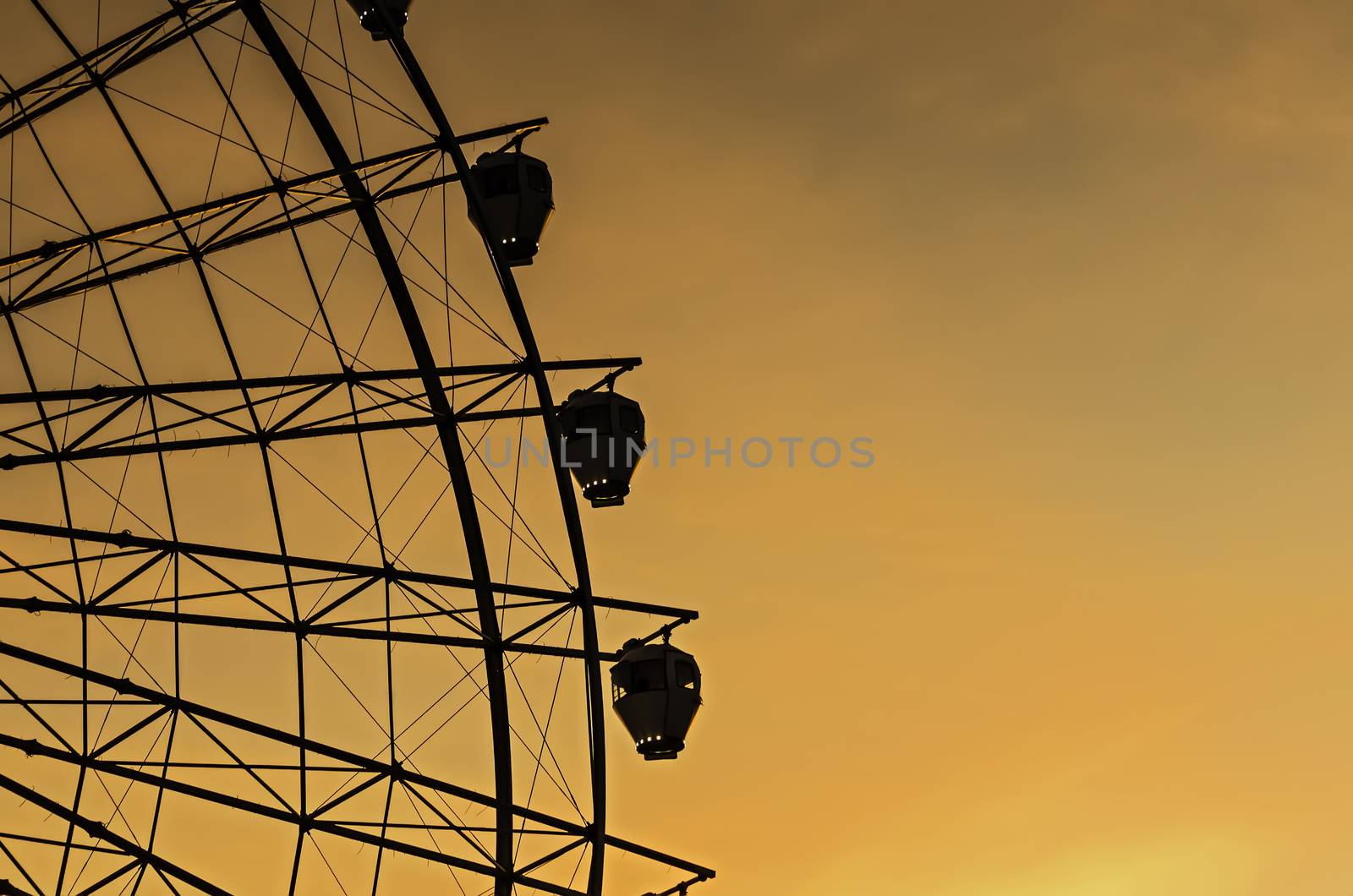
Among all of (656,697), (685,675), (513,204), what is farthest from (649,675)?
(513,204)

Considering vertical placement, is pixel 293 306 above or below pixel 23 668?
above

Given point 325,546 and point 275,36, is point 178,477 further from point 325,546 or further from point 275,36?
point 275,36

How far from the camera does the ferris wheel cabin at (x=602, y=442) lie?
2352 cm

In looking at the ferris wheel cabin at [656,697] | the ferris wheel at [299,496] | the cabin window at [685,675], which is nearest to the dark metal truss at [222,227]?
the ferris wheel at [299,496]

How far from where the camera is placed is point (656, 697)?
24.8 m

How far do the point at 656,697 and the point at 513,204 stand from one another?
26.8 ft

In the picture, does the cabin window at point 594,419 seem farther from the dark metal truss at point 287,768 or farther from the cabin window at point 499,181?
the dark metal truss at point 287,768

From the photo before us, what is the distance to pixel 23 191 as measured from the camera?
28.2 meters

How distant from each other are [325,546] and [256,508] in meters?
1.84

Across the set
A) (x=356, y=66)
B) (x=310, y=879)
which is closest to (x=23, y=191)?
(x=356, y=66)

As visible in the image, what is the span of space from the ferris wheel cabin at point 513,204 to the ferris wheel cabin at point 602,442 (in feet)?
8.78

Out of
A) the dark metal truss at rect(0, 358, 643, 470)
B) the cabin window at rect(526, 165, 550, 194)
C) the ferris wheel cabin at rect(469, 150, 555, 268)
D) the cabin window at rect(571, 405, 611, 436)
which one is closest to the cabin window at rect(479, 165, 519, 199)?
the ferris wheel cabin at rect(469, 150, 555, 268)

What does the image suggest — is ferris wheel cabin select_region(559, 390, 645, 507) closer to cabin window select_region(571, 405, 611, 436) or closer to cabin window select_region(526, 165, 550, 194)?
cabin window select_region(571, 405, 611, 436)

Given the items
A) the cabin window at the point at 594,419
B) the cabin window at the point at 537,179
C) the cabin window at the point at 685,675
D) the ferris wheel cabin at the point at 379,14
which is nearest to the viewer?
the ferris wheel cabin at the point at 379,14
